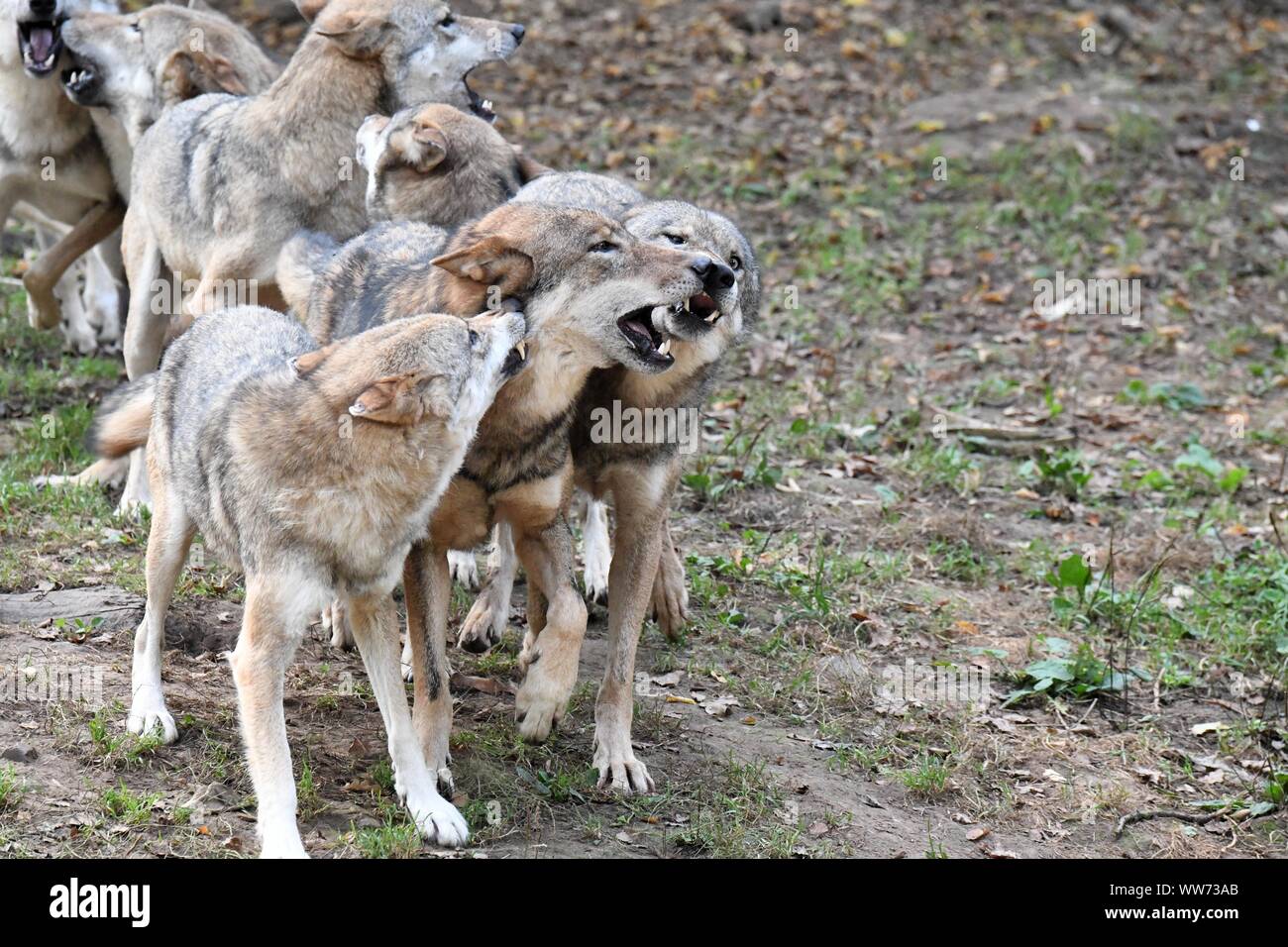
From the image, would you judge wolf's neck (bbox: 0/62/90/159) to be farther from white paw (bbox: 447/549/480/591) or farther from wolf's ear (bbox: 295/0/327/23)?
white paw (bbox: 447/549/480/591)

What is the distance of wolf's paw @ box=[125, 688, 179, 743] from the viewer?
18.4ft

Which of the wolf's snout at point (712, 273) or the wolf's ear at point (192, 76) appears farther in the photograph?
the wolf's ear at point (192, 76)

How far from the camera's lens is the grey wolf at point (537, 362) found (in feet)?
18.1

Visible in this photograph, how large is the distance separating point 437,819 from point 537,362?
5.71 feet

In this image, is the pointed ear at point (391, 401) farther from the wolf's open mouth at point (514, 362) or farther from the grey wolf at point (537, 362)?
the grey wolf at point (537, 362)

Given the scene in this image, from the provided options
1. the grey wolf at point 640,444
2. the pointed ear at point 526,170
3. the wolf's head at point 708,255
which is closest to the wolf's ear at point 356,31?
the pointed ear at point 526,170

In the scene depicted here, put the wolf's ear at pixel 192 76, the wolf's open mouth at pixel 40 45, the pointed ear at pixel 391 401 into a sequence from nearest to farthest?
the pointed ear at pixel 391 401, the wolf's ear at pixel 192 76, the wolf's open mouth at pixel 40 45

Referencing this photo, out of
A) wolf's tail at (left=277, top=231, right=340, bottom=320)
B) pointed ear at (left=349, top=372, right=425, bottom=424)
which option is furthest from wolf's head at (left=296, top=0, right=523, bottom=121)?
pointed ear at (left=349, top=372, right=425, bottom=424)

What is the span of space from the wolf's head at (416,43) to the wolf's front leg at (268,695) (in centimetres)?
362

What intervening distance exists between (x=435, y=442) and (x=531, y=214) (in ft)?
3.80

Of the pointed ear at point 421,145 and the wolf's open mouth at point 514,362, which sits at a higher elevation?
the pointed ear at point 421,145

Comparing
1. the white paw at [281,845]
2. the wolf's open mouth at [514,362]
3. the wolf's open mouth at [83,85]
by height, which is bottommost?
the white paw at [281,845]
